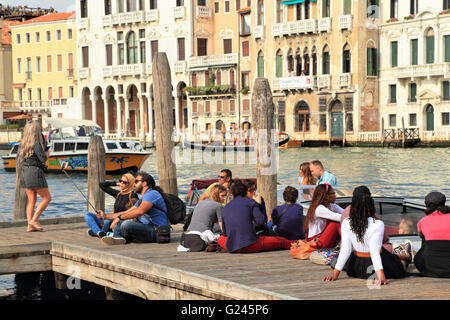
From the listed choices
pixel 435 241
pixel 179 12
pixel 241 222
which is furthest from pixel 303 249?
pixel 179 12

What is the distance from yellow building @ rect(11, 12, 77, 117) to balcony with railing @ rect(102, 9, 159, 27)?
14.4 feet

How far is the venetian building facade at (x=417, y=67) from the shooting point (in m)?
45.4

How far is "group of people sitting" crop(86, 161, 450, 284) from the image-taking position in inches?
288

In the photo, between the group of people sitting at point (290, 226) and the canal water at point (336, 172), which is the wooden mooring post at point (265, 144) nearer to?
the group of people sitting at point (290, 226)

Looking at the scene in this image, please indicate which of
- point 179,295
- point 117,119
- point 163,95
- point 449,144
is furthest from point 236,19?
point 179,295

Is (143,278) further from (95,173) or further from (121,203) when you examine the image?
(95,173)

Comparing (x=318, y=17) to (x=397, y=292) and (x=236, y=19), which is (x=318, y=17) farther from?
(x=397, y=292)

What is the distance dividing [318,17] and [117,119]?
1859 centimetres

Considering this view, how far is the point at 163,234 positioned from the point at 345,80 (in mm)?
40624

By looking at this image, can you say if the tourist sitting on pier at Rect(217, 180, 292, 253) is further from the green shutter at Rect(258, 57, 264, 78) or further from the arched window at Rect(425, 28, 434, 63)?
the green shutter at Rect(258, 57, 264, 78)

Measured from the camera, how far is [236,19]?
55.9 metres

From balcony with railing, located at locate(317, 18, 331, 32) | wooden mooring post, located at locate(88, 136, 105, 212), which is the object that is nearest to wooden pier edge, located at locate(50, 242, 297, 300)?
wooden mooring post, located at locate(88, 136, 105, 212)

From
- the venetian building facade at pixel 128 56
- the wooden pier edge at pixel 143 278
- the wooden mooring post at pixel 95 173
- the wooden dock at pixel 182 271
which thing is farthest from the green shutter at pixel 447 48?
the wooden pier edge at pixel 143 278
